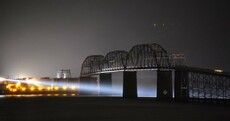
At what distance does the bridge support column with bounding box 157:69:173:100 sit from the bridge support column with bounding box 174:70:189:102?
439 inches

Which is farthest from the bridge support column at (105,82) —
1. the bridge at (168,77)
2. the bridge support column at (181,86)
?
the bridge support column at (181,86)

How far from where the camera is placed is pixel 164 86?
123 m

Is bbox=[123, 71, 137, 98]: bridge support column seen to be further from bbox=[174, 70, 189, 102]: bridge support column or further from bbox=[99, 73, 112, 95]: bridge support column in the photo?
bbox=[99, 73, 112, 95]: bridge support column

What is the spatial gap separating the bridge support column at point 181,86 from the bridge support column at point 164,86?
36.6 feet

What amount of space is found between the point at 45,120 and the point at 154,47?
103m

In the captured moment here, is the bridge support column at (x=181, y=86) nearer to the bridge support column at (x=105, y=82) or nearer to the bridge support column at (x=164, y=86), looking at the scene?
the bridge support column at (x=164, y=86)

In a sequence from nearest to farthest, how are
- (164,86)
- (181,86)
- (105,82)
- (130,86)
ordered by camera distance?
(181,86)
(164,86)
(130,86)
(105,82)

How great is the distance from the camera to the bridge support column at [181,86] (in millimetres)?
108225

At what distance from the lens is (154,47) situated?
488ft

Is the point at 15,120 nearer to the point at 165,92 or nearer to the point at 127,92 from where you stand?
the point at 165,92

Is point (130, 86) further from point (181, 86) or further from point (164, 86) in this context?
point (181, 86)

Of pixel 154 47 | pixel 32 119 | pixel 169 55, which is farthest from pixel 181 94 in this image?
pixel 32 119

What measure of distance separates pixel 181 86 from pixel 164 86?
14.8 metres

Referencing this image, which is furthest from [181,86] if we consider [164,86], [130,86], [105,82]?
[105,82]
